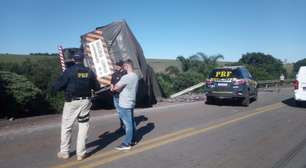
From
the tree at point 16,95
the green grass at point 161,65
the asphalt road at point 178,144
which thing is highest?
the green grass at point 161,65

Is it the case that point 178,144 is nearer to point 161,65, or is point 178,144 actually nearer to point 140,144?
point 140,144

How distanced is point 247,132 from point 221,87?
284 inches

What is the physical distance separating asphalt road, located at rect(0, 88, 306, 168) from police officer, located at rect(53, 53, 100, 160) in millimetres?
307

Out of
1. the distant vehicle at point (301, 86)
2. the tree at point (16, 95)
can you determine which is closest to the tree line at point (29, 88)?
the tree at point (16, 95)

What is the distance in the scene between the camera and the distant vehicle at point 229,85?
16562mm

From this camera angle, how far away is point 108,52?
14.4 m

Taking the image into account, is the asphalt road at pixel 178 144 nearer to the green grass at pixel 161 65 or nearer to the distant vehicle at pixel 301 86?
the distant vehicle at pixel 301 86

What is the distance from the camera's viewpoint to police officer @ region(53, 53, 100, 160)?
6.36m

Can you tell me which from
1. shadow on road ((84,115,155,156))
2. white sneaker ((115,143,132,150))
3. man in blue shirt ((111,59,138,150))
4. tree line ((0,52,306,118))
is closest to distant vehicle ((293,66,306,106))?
shadow on road ((84,115,155,156))

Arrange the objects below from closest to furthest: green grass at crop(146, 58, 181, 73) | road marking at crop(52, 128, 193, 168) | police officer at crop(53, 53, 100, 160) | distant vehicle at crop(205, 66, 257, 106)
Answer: road marking at crop(52, 128, 193, 168) < police officer at crop(53, 53, 100, 160) < distant vehicle at crop(205, 66, 257, 106) < green grass at crop(146, 58, 181, 73)

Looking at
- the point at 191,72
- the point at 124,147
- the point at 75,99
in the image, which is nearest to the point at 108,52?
the point at 124,147

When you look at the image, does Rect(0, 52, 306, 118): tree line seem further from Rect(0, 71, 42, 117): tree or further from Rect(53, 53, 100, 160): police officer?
Rect(53, 53, 100, 160): police officer

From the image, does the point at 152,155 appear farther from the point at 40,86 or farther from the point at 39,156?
the point at 40,86

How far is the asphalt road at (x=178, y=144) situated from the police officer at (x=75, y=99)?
1.01ft
